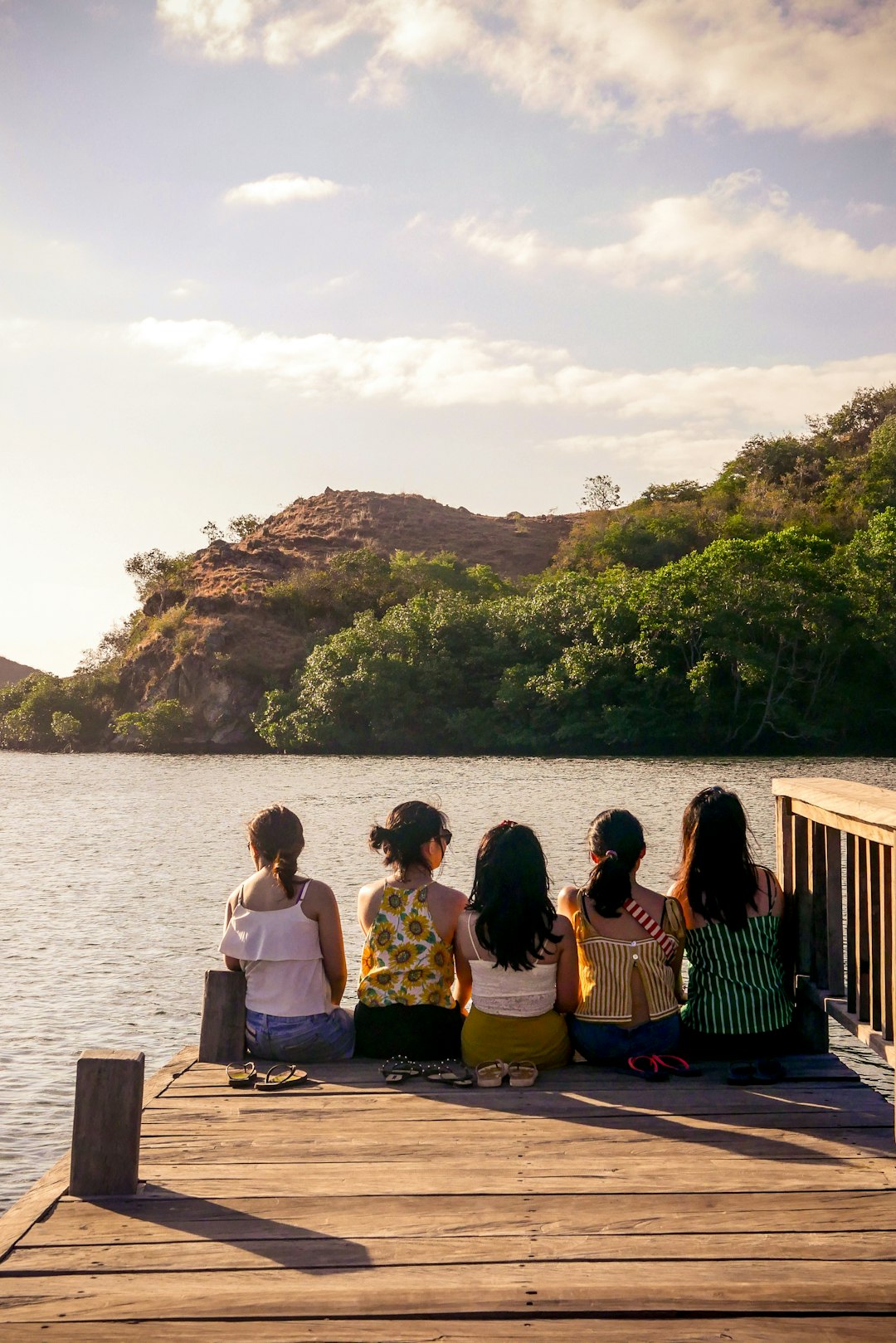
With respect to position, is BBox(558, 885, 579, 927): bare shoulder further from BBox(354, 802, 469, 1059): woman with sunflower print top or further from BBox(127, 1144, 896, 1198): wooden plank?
BBox(127, 1144, 896, 1198): wooden plank

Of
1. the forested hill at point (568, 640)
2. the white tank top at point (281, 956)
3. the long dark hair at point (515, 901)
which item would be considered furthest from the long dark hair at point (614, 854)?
the forested hill at point (568, 640)

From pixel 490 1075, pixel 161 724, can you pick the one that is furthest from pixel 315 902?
pixel 161 724

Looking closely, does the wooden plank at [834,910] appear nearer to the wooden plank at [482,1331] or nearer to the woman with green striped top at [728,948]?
the woman with green striped top at [728,948]

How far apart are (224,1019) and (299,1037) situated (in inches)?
12.0

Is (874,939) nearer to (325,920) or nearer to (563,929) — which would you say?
(563,929)

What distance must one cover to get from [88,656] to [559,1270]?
69.6 m

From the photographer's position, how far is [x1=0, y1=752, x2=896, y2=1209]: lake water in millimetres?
8156

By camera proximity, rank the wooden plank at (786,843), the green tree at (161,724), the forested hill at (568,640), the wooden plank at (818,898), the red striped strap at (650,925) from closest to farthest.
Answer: the red striped strap at (650,925) → the wooden plank at (818,898) → the wooden plank at (786,843) → the forested hill at (568,640) → the green tree at (161,724)

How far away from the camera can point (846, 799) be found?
420 cm

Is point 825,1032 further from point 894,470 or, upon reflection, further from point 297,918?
point 894,470

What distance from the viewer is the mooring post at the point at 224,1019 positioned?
187 inches

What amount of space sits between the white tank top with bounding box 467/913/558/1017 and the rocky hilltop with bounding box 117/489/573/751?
5153 centimetres

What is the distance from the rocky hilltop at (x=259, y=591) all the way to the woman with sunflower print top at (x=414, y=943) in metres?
51.2

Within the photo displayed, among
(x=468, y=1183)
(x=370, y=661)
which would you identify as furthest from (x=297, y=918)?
(x=370, y=661)
